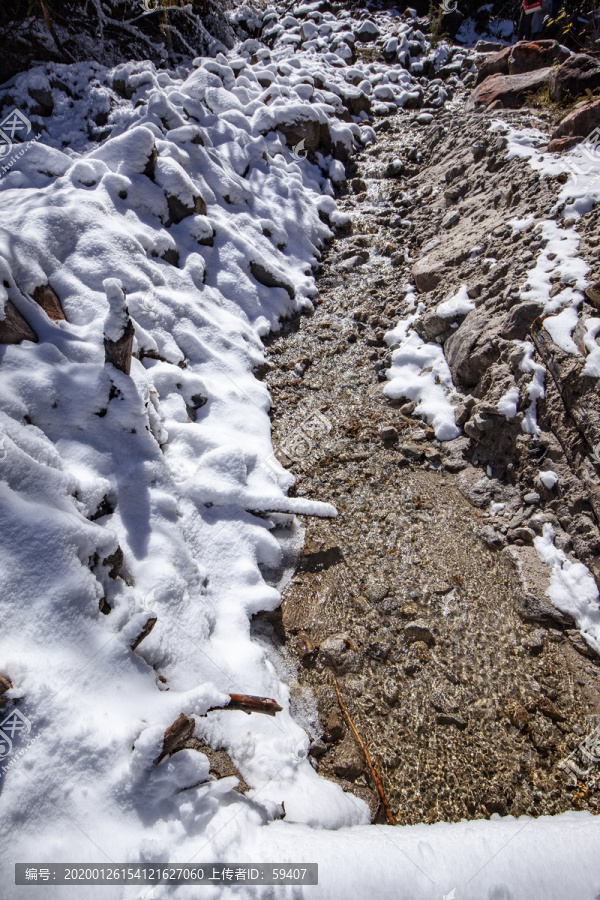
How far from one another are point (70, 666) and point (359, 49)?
14372mm

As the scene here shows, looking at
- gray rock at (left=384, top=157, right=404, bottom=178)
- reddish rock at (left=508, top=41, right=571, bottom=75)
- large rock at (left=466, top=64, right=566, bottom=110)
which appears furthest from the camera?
gray rock at (left=384, top=157, right=404, bottom=178)

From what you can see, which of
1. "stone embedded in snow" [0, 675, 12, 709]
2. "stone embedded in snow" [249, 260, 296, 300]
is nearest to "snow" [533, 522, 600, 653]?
"stone embedded in snow" [0, 675, 12, 709]

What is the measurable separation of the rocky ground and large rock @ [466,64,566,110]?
2576 millimetres

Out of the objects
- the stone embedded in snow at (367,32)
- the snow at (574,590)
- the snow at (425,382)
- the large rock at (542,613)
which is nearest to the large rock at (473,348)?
the snow at (425,382)

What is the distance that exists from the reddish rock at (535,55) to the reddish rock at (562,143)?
3.23 meters

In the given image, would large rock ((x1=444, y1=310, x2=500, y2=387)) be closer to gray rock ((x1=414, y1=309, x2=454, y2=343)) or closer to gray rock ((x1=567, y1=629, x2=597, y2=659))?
gray rock ((x1=414, y1=309, x2=454, y2=343))

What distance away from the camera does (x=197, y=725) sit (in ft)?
6.34

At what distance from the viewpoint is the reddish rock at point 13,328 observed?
98.2 inches

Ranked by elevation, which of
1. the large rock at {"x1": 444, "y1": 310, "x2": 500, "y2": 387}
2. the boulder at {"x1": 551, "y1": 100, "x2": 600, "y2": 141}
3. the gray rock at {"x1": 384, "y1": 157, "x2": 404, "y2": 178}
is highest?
the boulder at {"x1": 551, "y1": 100, "x2": 600, "y2": 141}

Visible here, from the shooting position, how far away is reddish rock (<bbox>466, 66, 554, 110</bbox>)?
622cm

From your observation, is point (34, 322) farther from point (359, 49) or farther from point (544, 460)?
point (359, 49)

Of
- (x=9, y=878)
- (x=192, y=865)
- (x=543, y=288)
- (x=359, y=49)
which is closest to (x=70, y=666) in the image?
(x=9, y=878)

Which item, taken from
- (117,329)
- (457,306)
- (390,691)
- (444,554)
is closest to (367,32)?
(457,306)

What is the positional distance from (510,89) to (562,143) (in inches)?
113
